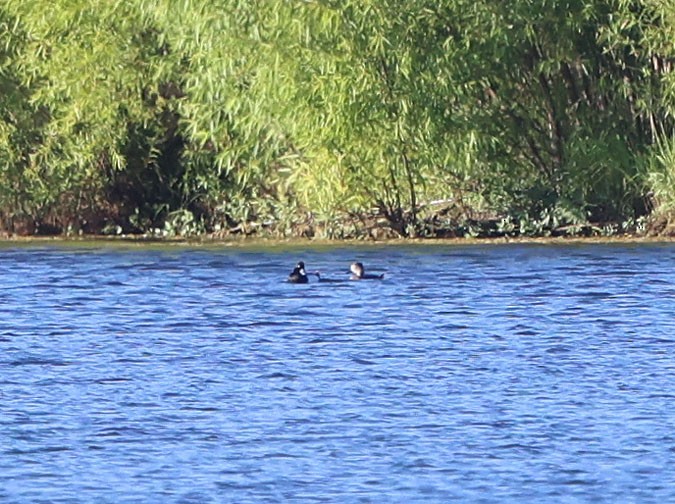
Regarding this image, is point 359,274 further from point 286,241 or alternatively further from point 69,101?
point 69,101

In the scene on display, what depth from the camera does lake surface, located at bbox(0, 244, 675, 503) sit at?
1092 centimetres

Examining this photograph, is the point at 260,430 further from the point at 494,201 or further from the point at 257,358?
the point at 494,201

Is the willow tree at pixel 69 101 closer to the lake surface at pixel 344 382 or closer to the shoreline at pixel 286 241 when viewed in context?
the shoreline at pixel 286 241

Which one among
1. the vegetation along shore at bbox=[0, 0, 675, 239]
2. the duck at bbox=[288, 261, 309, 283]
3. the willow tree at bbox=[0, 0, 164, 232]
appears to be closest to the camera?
the duck at bbox=[288, 261, 309, 283]

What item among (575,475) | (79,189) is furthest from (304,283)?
(575,475)

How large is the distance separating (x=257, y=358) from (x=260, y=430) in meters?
3.45

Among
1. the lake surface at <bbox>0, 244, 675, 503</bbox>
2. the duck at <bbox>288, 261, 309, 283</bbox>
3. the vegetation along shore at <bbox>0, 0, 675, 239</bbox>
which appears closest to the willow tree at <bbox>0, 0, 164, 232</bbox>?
the vegetation along shore at <bbox>0, 0, 675, 239</bbox>

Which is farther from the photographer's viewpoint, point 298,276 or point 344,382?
point 298,276

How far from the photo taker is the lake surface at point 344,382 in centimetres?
1092

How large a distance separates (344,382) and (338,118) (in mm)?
10858

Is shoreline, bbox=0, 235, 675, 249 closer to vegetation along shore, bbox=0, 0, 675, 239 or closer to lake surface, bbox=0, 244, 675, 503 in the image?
vegetation along shore, bbox=0, 0, 675, 239

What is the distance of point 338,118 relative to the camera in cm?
2491

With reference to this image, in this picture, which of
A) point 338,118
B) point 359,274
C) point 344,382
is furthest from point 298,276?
point 344,382

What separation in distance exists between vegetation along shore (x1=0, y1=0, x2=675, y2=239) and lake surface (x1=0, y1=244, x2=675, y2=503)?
228cm
